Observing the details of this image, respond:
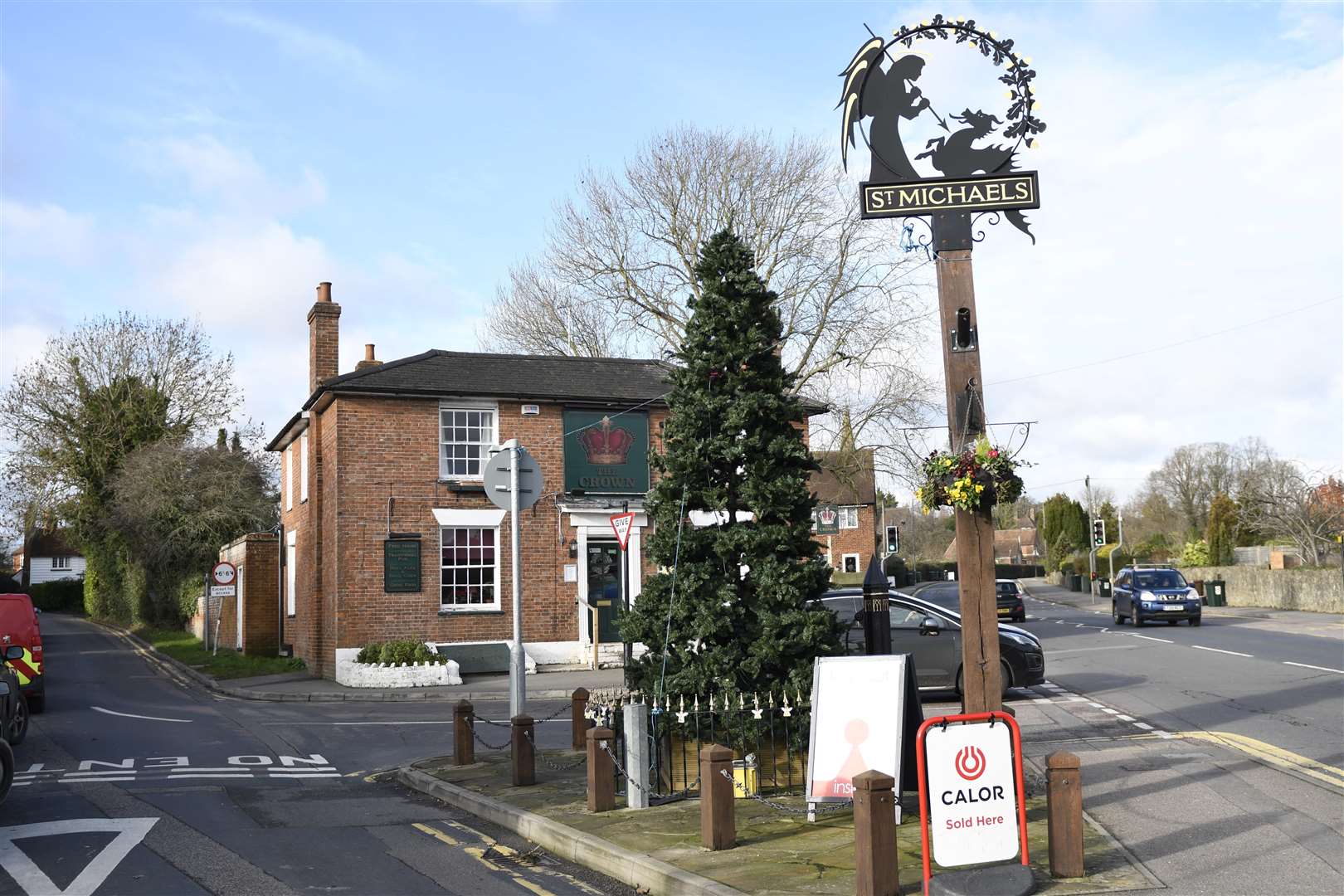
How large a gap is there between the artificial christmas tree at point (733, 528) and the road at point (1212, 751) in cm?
294

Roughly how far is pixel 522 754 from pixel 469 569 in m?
14.4

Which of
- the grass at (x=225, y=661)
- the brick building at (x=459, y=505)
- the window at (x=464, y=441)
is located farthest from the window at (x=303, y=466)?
the window at (x=464, y=441)

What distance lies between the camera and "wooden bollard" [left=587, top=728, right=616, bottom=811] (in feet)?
31.9

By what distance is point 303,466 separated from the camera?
2828 cm

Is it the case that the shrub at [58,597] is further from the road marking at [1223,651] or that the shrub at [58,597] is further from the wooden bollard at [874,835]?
the wooden bollard at [874,835]

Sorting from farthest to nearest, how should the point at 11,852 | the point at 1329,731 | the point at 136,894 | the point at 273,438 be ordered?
1. the point at 273,438
2. the point at 1329,731
3. the point at 11,852
4. the point at 136,894

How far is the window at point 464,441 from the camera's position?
25.7m

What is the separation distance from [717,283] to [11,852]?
7.52m

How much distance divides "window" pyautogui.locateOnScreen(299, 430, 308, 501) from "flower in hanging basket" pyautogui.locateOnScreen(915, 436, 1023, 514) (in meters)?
21.7

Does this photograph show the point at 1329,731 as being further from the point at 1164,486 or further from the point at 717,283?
the point at 1164,486

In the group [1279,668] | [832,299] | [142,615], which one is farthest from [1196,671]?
[142,615]

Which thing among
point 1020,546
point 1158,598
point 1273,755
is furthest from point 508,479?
point 1020,546

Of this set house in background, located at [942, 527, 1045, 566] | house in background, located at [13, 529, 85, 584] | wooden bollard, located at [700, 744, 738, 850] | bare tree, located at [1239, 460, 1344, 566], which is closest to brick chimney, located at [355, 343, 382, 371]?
wooden bollard, located at [700, 744, 738, 850]

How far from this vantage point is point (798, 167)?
34.2 meters
